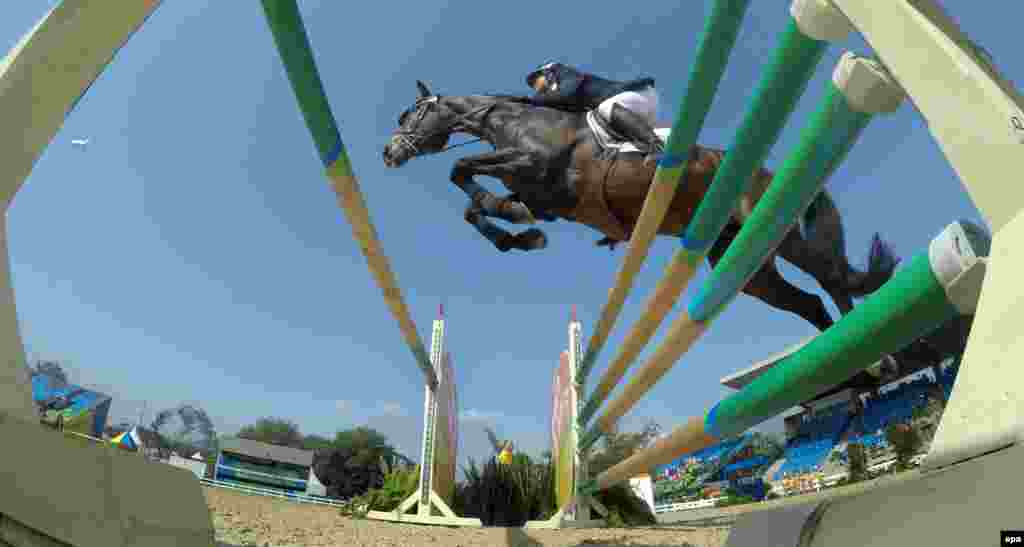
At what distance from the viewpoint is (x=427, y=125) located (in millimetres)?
4383

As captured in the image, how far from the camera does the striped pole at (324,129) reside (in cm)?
164

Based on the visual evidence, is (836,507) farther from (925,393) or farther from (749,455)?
(749,455)

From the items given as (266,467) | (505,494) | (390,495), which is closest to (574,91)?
(505,494)

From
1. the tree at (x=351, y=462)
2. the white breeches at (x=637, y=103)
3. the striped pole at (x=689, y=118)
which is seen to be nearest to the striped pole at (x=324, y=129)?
the striped pole at (x=689, y=118)

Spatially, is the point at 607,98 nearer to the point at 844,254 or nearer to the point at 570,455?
the point at 844,254

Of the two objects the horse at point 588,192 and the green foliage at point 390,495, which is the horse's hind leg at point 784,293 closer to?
the horse at point 588,192

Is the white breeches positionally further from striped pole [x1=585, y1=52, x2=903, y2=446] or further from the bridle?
striped pole [x1=585, y1=52, x2=903, y2=446]

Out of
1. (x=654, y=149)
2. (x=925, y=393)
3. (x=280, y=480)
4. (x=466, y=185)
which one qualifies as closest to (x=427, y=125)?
(x=466, y=185)

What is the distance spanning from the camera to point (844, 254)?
3262 millimetres

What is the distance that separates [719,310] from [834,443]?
681 inches

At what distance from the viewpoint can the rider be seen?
3.60 metres

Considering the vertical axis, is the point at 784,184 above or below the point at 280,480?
above

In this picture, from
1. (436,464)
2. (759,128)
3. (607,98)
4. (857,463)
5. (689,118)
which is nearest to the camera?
(759,128)

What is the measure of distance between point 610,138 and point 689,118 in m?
1.73
